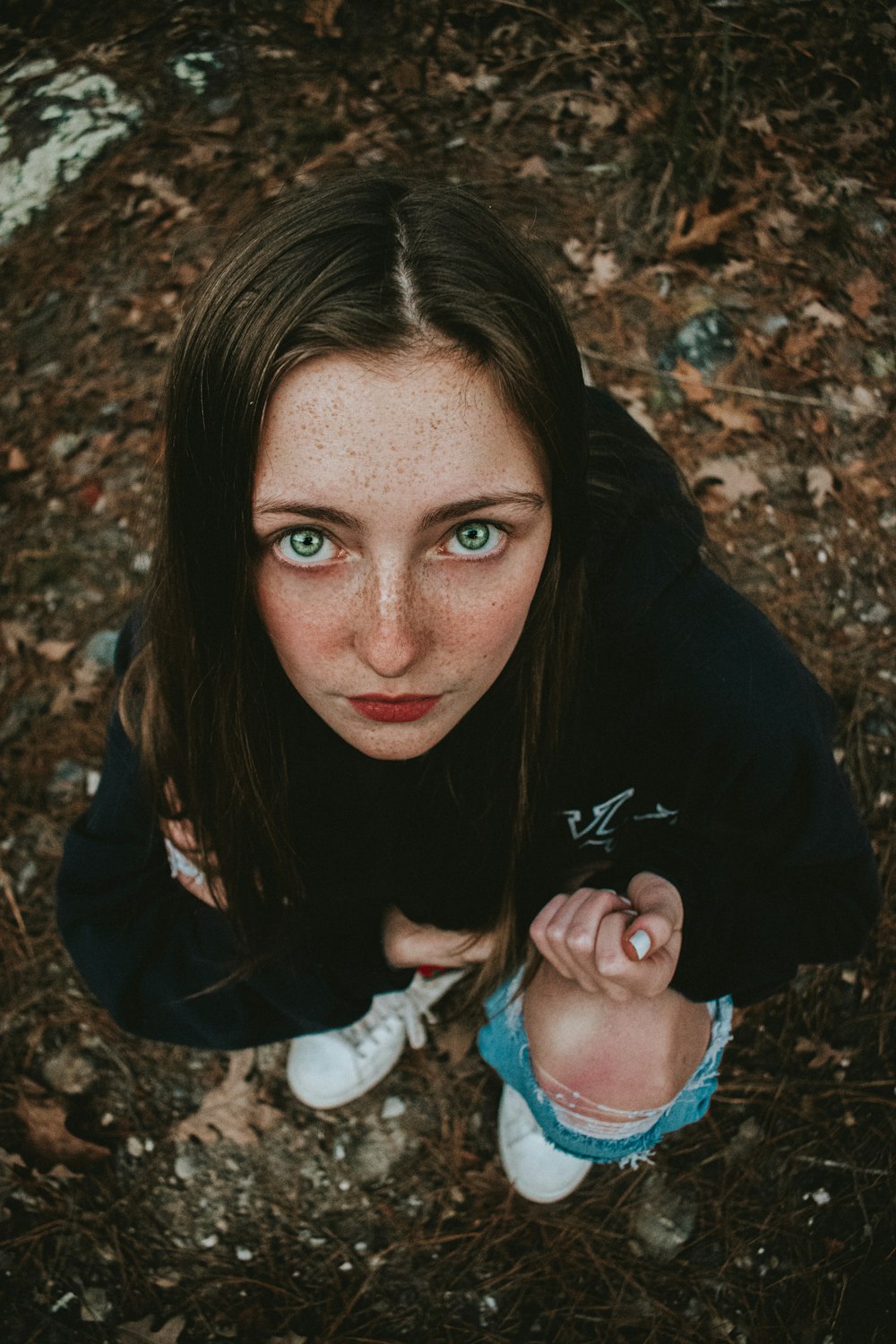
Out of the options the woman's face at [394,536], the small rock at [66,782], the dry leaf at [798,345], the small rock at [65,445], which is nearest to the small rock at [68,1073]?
the small rock at [66,782]

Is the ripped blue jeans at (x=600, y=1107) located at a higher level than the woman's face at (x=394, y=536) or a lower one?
lower

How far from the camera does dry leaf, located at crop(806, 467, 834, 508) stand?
10.8ft

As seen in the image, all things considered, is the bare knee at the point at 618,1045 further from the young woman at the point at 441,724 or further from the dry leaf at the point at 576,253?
the dry leaf at the point at 576,253

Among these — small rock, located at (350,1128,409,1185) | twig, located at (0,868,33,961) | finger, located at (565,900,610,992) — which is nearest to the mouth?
finger, located at (565,900,610,992)

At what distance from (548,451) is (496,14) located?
3.31 m

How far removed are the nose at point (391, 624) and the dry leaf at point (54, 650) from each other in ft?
7.21

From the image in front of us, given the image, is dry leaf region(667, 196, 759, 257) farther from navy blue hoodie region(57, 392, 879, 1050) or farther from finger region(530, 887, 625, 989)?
finger region(530, 887, 625, 989)

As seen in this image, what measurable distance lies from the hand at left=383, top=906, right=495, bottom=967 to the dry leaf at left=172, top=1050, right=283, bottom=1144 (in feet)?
2.94

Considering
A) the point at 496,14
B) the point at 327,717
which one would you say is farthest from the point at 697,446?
the point at 327,717

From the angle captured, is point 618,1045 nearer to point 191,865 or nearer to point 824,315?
point 191,865

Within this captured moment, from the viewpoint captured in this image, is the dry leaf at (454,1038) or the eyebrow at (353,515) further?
the dry leaf at (454,1038)

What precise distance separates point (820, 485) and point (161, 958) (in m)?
2.65

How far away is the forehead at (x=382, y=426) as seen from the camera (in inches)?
48.8

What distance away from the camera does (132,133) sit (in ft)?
12.1
